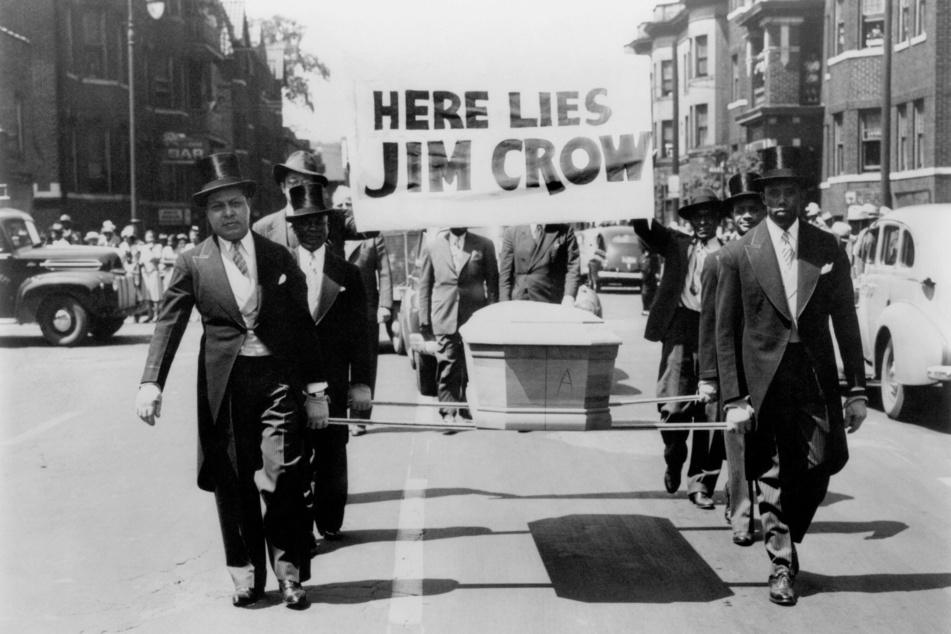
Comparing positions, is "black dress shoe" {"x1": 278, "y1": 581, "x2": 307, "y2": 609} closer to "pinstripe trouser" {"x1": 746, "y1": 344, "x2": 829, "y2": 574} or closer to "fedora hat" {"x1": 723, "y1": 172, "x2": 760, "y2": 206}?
"pinstripe trouser" {"x1": 746, "y1": 344, "x2": 829, "y2": 574}

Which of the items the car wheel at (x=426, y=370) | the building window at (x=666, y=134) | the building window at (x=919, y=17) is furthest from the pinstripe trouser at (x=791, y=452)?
the building window at (x=666, y=134)

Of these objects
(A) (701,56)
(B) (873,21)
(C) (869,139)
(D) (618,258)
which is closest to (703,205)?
(D) (618,258)

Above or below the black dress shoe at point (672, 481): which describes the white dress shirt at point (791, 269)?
above

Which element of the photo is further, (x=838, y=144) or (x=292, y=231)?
(x=838, y=144)

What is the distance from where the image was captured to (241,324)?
5.61 metres

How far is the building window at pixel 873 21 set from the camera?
37.3 metres

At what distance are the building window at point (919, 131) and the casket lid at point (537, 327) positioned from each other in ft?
95.2

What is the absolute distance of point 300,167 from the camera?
7.03 meters

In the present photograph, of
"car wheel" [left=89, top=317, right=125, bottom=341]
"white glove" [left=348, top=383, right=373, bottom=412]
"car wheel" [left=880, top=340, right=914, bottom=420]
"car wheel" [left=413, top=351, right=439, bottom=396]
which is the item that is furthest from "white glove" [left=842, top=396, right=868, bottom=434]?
"car wheel" [left=89, top=317, right=125, bottom=341]

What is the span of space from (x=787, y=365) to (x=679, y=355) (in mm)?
1984

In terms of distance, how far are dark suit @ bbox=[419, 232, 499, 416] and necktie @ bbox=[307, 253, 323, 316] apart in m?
3.97

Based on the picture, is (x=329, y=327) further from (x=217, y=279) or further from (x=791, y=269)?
(x=791, y=269)

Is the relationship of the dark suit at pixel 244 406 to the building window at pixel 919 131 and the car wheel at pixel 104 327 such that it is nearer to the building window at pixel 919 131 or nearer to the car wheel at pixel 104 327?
the car wheel at pixel 104 327

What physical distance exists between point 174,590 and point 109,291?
51.5ft
